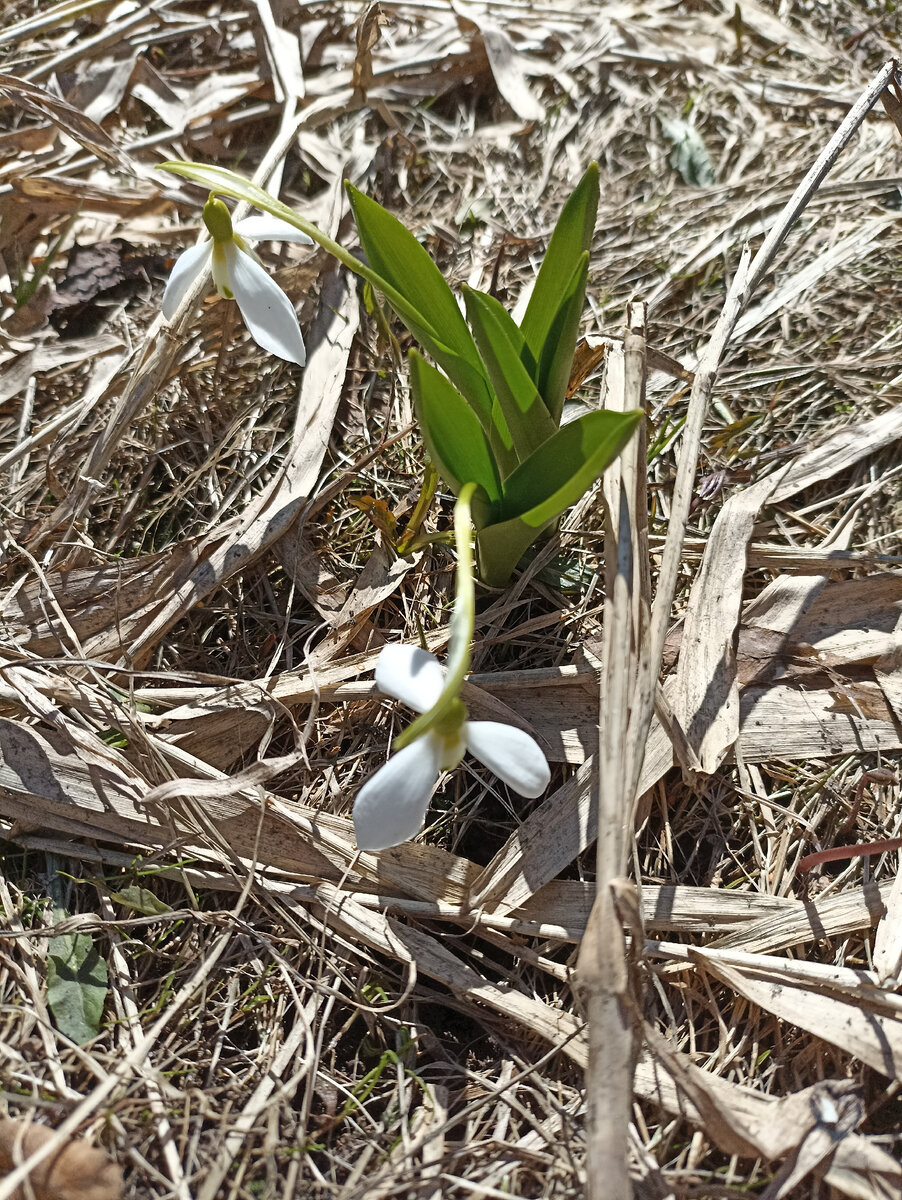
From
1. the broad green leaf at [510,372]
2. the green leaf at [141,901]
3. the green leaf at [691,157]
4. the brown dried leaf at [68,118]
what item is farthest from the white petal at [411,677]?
the green leaf at [691,157]

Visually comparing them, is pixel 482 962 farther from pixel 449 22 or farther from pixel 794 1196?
pixel 449 22

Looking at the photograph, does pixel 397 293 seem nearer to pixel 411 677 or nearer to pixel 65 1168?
pixel 411 677

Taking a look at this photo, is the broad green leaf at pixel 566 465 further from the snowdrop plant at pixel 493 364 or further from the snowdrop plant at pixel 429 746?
the snowdrop plant at pixel 429 746

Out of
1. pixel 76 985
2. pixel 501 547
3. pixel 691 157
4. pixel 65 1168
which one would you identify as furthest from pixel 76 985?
pixel 691 157

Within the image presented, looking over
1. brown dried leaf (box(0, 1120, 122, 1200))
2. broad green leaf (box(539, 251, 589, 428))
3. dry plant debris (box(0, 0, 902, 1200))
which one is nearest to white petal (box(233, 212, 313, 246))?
dry plant debris (box(0, 0, 902, 1200))

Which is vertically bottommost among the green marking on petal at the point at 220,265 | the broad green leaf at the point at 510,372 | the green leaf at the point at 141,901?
the green leaf at the point at 141,901

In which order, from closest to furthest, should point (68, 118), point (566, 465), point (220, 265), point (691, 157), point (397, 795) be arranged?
1. point (397, 795)
2. point (566, 465)
3. point (220, 265)
4. point (68, 118)
5. point (691, 157)
